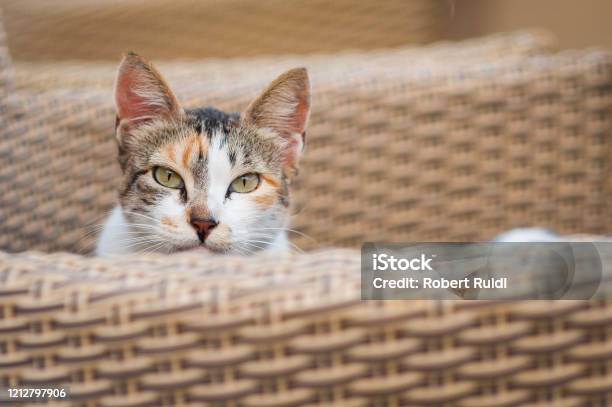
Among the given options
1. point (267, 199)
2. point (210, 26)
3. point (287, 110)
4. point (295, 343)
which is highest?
point (210, 26)

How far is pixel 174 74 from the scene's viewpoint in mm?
979

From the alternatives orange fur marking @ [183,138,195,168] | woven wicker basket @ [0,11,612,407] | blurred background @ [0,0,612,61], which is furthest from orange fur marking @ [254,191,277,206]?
blurred background @ [0,0,612,61]

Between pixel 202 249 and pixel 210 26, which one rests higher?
pixel 210 26

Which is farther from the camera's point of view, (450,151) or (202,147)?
(450,151)

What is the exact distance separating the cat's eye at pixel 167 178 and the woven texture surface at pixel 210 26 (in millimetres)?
707

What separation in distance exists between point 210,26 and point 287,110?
0.76m

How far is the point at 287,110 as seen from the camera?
0.71 m

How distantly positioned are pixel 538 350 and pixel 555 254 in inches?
2.7

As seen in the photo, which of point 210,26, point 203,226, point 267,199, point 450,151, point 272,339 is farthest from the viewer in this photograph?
point 210,26

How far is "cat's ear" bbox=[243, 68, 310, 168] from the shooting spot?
68cm

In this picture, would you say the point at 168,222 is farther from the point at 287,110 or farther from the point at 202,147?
the point at 287,110

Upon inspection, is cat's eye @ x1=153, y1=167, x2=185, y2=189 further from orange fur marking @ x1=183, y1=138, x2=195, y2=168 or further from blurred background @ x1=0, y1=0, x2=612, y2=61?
blurred background @ x1=0, y1=0, x2=612, y2=61

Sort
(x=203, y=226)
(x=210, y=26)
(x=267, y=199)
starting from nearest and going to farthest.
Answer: (x=203, y=226) → (x=267, y=199) → (x=210, y=26)

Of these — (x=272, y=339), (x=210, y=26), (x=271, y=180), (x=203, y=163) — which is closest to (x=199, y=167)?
(x=203, y=163)
